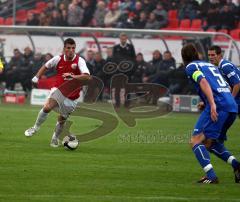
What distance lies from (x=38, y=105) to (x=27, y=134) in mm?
11377

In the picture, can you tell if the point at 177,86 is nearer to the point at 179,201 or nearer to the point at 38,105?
the point at 38,105

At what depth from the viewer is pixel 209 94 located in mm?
10680

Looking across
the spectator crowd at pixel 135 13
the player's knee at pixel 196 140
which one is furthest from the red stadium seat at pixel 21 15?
the player's knee at pixel 196 140

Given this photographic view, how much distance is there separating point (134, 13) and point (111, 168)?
63.4 feet

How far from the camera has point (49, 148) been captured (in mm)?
15109

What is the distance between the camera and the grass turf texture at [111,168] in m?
9.83

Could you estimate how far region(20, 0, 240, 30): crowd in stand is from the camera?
2991cm

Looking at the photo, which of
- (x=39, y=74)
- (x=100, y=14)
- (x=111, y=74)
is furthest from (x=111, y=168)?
(x=100, y=14)

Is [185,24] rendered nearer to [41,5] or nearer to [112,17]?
[112,17]

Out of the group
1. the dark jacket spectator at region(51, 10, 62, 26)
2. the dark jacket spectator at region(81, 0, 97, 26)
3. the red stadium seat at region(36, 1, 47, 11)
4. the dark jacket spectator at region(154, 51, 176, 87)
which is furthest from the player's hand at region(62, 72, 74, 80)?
the red stadium seat at region(36, 1, 47, 11)

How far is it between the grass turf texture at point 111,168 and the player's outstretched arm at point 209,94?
3.14 ft

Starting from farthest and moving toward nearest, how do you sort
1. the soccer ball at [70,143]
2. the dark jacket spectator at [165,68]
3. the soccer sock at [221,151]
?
the dark jacket spectator at [165,68] → the soccer ball at [70,143] → the soccer sock at [221,151]

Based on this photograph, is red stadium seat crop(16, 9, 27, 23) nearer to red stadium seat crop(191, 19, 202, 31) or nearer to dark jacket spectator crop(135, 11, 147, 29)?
dark jacket spectator crop(135, 11, 147, 29)

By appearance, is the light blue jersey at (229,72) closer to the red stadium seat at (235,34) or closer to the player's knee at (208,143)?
the player's knee at (208,143)
